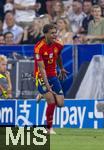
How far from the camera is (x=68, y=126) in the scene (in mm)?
17062

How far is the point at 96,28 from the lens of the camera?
19656 mm

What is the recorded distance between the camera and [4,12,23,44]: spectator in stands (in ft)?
70.7

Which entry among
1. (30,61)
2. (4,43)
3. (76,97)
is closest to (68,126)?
(76,97)

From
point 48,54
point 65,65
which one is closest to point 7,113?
point 65,65

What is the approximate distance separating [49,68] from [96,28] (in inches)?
195

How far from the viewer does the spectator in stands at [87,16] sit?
2053 centimetres

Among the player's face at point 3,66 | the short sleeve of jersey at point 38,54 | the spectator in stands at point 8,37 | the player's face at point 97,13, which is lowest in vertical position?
the player's face at point 3,66

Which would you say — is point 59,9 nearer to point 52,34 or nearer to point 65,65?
point 65,65

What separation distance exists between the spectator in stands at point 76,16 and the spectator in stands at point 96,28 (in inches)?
46.9

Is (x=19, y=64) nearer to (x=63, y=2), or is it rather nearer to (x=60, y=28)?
(x=60, y=28)

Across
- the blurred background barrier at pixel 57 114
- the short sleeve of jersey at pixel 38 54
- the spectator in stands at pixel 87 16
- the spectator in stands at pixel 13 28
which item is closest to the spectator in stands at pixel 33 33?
the spectator in stands at pixel 13 28

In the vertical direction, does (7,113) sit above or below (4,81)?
below

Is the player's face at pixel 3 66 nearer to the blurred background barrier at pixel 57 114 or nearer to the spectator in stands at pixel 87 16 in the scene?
the blurred background barrier at pixel 57 114

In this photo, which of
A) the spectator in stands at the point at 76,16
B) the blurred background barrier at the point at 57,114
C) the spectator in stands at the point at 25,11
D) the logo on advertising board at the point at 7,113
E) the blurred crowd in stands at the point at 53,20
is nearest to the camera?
the blurred background barrier at the point at 57,114
